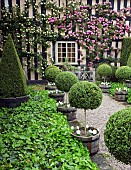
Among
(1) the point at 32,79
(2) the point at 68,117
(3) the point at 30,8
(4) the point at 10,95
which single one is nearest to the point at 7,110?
(4) the point at 10,95

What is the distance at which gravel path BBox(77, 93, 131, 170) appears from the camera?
370cm

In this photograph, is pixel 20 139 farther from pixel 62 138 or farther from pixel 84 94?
pixel 84 94

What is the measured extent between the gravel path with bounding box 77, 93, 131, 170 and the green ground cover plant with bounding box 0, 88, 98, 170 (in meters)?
0.50

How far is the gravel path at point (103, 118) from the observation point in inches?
146

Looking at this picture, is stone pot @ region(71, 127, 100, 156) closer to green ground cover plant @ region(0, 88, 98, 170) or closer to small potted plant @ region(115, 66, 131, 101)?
green ground cover plant @ region(0, 88, 98, 170)

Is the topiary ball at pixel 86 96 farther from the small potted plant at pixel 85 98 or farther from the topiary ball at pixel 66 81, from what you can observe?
the topiary ball at pixel 66 81

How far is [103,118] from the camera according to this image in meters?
6.08

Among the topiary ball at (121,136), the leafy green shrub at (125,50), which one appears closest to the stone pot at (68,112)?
the topiary ball at (121,136)

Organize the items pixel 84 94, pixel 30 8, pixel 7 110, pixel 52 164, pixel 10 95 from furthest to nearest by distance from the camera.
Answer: pixel 30 8 < pixel 10 95 < pixel 7 110 < pixel 84 94 < pixel 52 164

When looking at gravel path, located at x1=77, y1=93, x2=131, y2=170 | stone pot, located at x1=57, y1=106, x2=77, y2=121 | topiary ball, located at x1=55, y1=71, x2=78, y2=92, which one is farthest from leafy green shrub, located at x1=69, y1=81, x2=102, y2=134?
topiary ball, located at x1=55, y1=71, x2=78, y2=92

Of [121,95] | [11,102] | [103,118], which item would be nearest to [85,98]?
[103,118]

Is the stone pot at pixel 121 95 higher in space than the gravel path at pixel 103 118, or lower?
higher

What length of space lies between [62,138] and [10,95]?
8.66 feet

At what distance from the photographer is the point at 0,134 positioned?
11.8 feet
